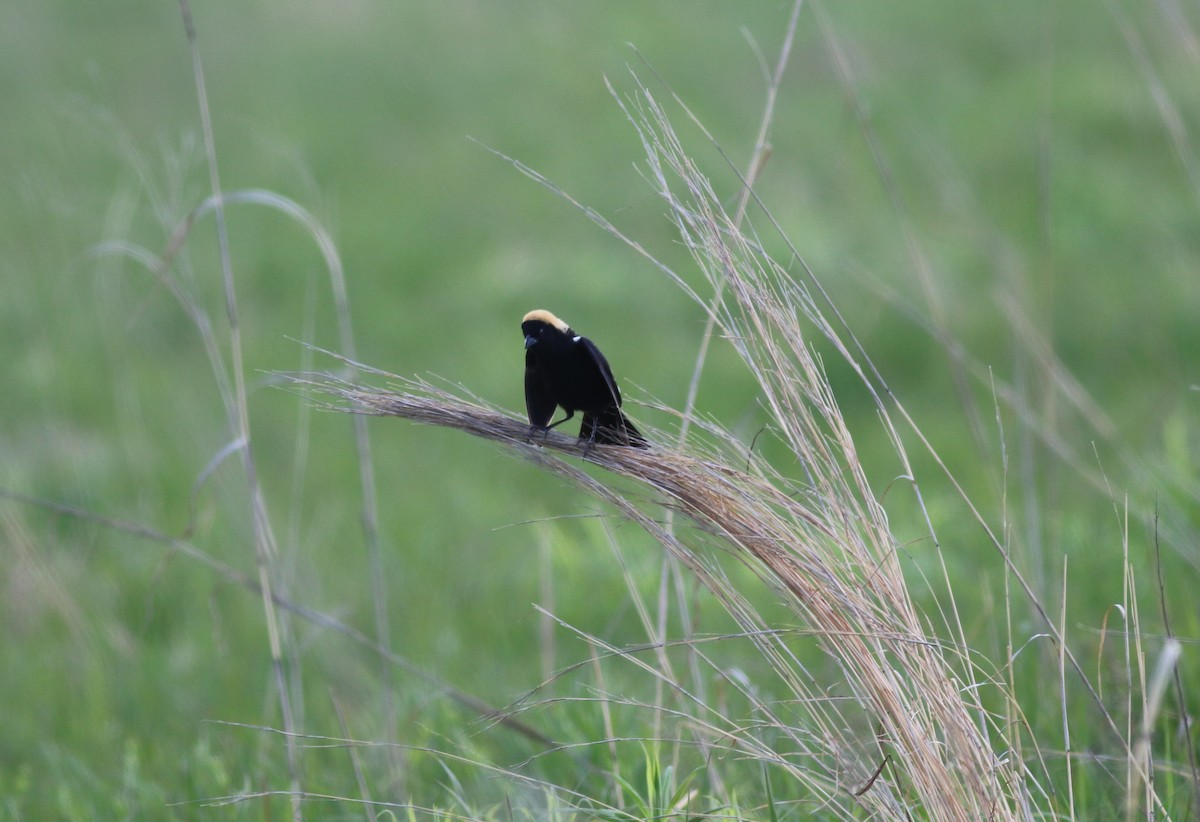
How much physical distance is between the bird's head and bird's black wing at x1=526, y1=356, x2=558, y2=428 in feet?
0.14

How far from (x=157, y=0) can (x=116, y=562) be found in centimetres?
931

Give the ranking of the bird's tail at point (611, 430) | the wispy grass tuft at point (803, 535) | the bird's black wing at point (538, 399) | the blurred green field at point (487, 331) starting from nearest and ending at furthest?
1. the wispy grass tuft at point (803, 535)
2. the bird's tail at point (611, 430)
3. the bird's black wing at point (538, 399)
4. the blurred green field at point (487, 331)

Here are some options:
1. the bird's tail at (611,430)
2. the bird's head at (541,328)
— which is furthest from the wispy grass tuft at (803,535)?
the bird's head at (541,328)

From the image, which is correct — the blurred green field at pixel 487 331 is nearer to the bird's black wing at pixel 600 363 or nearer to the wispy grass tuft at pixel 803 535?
the wispy grass tuft at pixel 803 535

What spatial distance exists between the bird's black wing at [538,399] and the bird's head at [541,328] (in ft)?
0.14

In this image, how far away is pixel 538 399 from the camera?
2.15 m

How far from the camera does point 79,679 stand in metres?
4.23

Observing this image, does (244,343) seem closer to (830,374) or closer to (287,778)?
(830,374)

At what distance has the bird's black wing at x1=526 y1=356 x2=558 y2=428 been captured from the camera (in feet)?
7.04

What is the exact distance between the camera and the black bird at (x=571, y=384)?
2049mm

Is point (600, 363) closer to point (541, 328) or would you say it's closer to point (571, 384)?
point (571, 384)

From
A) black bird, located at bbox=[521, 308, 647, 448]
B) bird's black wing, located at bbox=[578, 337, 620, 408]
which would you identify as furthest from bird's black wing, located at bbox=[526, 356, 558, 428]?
bird's black wing, located at bbox=[578, 337, 620, 408]

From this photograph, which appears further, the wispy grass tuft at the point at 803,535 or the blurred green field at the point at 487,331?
the blurred green field at the point at 487,331

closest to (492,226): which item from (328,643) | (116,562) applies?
(116,562)
